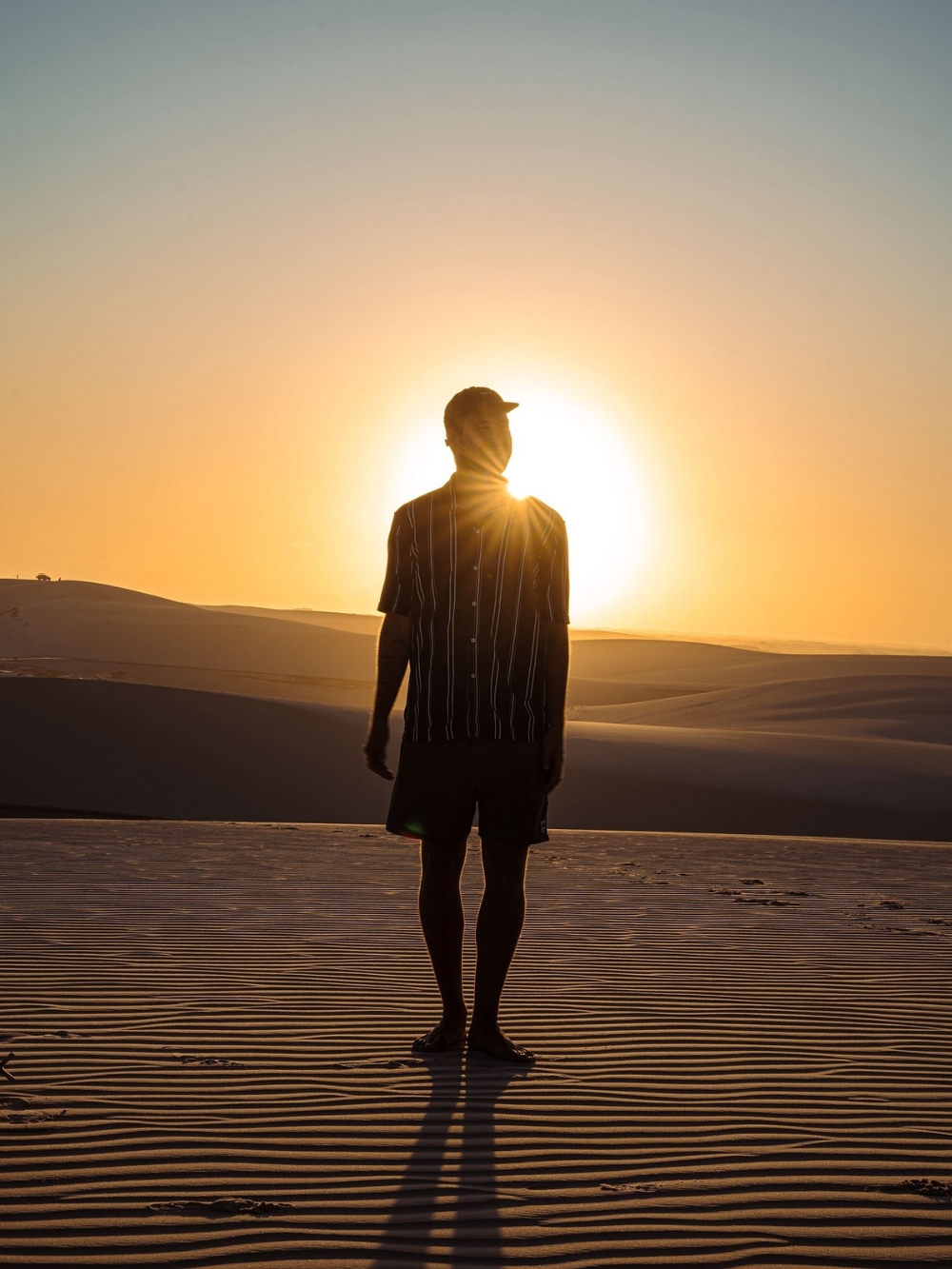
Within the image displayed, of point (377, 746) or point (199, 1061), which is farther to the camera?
point (377, 746)

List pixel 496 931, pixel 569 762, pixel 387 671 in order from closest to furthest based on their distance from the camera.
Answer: pixel 496 931
pixel 387 671
pixel 569 762

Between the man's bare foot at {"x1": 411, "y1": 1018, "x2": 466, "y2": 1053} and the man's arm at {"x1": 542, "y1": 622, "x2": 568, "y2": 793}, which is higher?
the man's arm at {"x1": 542, "y1": 622, "x2": 568, "y2": 793}

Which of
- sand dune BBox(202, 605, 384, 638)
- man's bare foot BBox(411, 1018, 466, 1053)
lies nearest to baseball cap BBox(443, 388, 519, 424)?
man's bare foot BBox(411, 1018, 466, 1053)

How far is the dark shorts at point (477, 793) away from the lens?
14.7 ft

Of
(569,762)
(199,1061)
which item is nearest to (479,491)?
(199,1061)

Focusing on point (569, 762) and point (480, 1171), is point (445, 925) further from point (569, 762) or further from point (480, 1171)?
point (569, 762)

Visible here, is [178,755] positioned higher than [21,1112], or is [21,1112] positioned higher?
[21,1112]

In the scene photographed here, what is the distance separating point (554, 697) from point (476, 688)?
277 mm

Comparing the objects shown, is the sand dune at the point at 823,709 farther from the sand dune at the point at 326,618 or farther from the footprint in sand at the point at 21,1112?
the sand dune at the point at 326,618

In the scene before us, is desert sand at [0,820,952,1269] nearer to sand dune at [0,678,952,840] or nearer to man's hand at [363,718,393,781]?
man's hand at [363,718,393,781]

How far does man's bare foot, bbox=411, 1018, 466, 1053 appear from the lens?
450cm

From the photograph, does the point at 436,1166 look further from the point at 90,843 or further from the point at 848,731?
the point at 848,731

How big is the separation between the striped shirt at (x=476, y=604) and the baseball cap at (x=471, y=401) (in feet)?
0.81

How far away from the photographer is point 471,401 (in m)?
4.72
